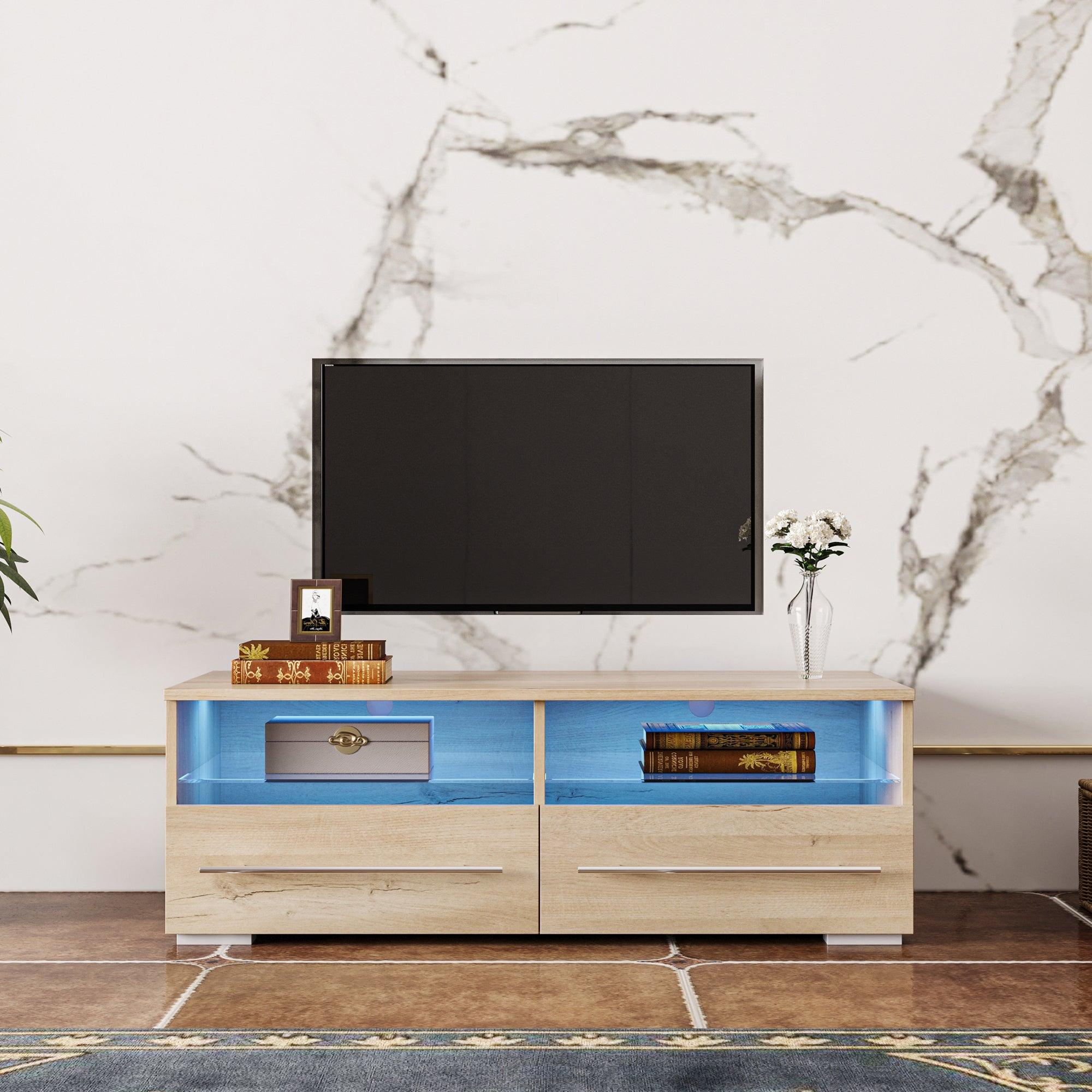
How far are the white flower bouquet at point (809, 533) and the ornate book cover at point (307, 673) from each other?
3.20 feet

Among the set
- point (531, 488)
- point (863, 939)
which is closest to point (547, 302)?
point (531, 488)

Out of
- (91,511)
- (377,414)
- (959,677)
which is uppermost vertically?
(377,414)

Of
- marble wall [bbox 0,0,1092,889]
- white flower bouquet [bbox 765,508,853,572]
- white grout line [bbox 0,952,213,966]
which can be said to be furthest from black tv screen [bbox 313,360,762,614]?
white grout line [bbox 0,952,213,966]

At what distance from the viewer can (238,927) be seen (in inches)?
90.7

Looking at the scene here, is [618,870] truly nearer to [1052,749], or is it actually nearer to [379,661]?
[379,661]

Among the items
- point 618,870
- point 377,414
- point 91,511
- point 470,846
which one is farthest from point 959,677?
point 91,511

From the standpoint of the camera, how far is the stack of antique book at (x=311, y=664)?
2.38 m

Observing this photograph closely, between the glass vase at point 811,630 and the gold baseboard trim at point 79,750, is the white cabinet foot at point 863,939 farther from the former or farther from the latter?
the gold baseboard trim at point 79,750

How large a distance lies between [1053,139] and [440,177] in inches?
62.1

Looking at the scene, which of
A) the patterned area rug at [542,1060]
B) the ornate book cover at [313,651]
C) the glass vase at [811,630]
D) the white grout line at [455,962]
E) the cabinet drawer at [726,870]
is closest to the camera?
the patterned area rug at [542,1060]

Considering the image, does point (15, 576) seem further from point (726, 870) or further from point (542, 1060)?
point (726, 870)

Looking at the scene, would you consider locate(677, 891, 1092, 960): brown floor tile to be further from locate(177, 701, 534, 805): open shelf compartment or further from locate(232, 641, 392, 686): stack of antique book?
locate(232, 641, 392, 686): stack of antique book

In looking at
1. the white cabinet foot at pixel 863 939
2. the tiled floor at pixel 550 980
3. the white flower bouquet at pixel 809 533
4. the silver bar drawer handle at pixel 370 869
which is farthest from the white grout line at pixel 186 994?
the white flower bouquet at pixel 809 533

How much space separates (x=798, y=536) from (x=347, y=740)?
1126mm
